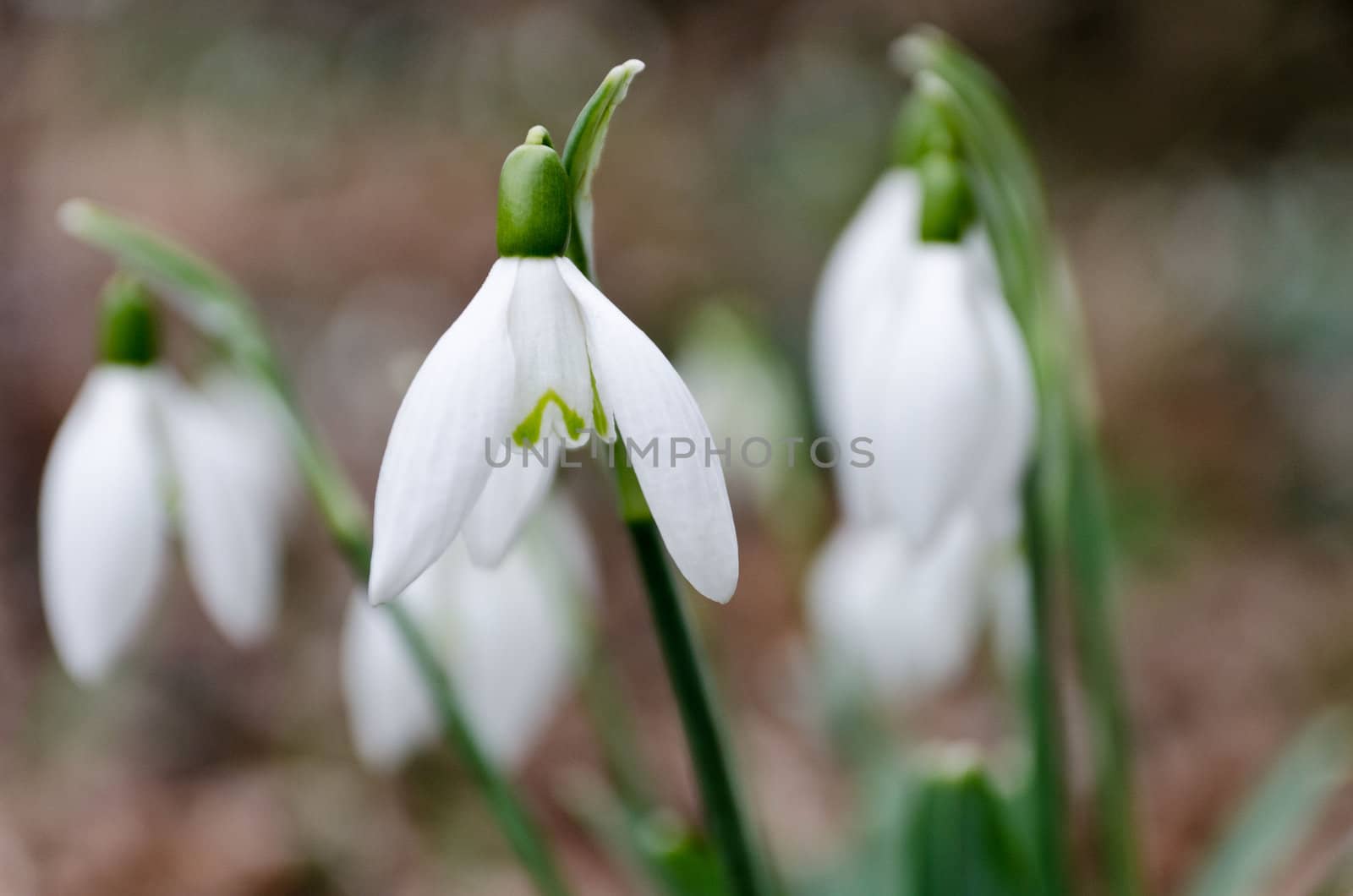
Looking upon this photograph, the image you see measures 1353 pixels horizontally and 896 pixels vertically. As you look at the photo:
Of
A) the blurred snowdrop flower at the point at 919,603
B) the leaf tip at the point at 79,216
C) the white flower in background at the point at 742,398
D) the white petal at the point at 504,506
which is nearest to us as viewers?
the white petal at the point at 504,506

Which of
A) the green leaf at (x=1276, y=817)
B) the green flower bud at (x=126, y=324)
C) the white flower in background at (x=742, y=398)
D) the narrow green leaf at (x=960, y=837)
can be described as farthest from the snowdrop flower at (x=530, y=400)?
the white flower in background at (x=742, y=398)

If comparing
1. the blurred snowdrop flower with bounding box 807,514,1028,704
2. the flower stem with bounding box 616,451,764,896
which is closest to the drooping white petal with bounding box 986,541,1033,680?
Result: the blurred snowdrop flower with bounding box 807,514,1028,704

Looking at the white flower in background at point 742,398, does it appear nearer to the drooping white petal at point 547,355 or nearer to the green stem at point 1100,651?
the green stem at point 1100,651

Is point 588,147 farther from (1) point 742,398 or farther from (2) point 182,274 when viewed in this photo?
(1) point 742,398

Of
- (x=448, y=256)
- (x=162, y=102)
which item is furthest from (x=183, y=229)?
(x=162, y=102)

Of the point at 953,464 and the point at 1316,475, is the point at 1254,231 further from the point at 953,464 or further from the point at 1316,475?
the point at 953,464

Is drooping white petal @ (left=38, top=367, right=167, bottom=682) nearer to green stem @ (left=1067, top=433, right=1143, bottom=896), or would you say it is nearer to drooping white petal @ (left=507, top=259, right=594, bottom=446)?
drooping white petal @ (left=507, top=259, right=594, bottom=446)

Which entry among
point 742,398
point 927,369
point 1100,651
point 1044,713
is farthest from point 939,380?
point 742,398
